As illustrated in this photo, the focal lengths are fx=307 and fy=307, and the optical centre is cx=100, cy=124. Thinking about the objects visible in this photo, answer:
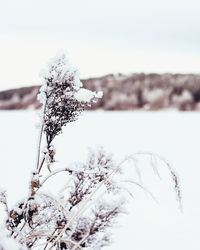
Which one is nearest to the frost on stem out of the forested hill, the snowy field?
the snowy field

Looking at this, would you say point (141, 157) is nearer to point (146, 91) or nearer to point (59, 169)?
point (146, 91)

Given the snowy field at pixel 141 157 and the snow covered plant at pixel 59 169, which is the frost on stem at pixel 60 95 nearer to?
the snow covered plant at pixel 59 169

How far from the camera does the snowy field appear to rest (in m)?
2.36

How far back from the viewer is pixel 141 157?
18.2 feet

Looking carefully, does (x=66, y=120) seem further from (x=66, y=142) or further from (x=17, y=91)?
(x=17, y=91)

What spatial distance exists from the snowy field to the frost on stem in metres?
0.12

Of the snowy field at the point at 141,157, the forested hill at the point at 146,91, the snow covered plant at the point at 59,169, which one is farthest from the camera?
the forested hill at the point at 146,91

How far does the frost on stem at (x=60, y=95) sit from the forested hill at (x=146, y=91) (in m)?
7.84

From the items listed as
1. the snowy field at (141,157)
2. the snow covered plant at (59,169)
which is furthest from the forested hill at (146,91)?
the snow covered plant at (59,169)

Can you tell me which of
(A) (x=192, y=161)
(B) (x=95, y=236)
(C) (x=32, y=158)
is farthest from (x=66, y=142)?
(B) (x=95, y=236)

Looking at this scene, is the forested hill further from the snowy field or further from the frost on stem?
the frost on stem

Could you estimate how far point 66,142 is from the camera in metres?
6.36

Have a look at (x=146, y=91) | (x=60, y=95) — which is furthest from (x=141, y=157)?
(x=60, y=95)

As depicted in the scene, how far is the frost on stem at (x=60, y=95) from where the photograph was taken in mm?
494
